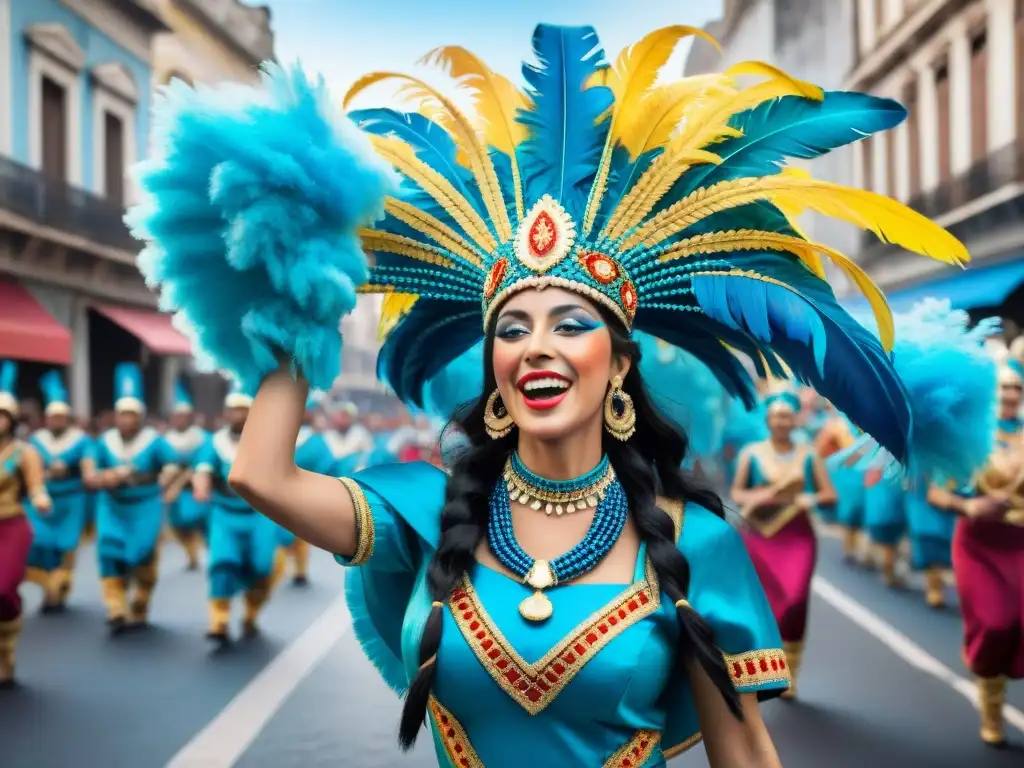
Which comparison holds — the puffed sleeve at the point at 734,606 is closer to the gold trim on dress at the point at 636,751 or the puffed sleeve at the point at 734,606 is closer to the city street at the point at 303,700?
the gold trim on dress at the point at 636,751

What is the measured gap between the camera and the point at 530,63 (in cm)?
266

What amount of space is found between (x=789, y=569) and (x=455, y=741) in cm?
467

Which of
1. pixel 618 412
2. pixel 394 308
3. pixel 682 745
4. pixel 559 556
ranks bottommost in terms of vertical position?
pixel 682 745

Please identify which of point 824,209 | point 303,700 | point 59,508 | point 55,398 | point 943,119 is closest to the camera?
point 824,209

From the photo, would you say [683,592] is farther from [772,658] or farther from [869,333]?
[869,333]

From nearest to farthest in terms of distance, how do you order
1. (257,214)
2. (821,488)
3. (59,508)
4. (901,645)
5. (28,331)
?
(257,214) < (821,488) < (901,645) < (59,508) < (28,331)

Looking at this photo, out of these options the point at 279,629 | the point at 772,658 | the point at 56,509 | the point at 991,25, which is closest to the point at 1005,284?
the point at 991,25

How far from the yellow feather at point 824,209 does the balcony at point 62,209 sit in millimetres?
14631

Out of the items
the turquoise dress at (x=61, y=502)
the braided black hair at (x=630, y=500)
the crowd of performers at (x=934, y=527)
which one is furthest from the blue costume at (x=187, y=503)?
the braided black hair at (x=630, y=500)

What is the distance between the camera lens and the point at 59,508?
973cm

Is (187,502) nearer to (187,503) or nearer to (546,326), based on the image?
(187,503)

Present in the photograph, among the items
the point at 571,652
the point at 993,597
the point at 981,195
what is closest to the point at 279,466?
the point at 571,652

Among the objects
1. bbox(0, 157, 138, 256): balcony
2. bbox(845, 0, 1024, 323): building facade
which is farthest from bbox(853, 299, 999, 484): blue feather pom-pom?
bbox(0, 157, 138, 256): balcony

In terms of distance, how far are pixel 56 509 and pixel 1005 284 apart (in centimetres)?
1111
